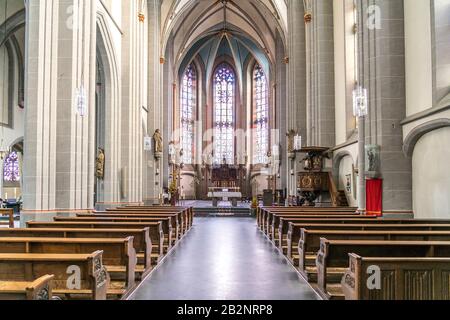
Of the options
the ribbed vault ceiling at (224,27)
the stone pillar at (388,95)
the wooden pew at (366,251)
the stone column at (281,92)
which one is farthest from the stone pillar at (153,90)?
the wooden pew at (366,251)

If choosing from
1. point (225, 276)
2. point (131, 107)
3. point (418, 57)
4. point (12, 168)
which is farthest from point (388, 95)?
point (12, 168)

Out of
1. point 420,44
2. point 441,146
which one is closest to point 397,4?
point 420,44

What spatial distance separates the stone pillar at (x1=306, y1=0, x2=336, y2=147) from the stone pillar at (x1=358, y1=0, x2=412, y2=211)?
21.4 ft

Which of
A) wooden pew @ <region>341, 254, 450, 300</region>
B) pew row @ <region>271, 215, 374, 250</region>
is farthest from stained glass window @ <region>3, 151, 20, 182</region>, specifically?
wooden pew @ <region>341, 254, 450, 300</region>

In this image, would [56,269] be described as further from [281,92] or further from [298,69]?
[281,92]

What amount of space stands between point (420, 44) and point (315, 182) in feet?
25.1

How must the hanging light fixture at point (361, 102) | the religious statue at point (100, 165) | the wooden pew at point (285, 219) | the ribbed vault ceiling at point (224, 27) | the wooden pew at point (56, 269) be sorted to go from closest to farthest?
1. the wooden pew at point (56, 269)
2. the wooden pew at point (285, 219)
3. the hanging light fixture at point (361, 102)
4. the religious statue at point (100, 165)
5. the ribbed vault ceiling at point (224, 27)

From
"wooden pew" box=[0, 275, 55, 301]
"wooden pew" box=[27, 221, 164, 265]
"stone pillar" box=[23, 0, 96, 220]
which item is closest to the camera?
"wooden pew" box=[0, 275, 55, 301]

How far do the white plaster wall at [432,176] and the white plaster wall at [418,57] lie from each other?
967 mm

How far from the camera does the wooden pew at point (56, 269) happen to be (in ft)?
15.0

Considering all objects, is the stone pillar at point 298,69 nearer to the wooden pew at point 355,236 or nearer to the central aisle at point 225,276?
Answer: the central aisle at point 225,276

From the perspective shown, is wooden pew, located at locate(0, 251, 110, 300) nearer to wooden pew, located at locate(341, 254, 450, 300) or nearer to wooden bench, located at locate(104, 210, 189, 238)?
wooden pew, located at locate(341, 254, 450, 300)

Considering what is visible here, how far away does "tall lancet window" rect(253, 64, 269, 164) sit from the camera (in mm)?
40500
